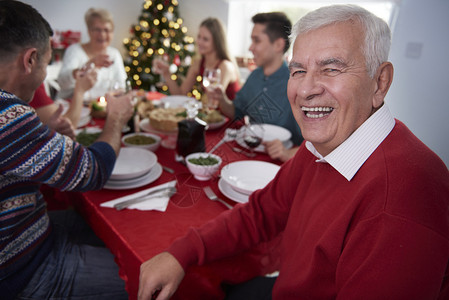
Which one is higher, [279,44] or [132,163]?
[279,44]

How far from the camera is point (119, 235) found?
0.93m

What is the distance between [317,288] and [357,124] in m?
0.46

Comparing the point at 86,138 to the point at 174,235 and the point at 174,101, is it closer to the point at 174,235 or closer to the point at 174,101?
the point at 174,235

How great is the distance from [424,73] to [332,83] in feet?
5.82

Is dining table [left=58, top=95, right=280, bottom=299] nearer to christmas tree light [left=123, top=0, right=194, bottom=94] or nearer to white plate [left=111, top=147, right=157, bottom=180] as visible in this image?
white plate [left=111, top=147, right=157, bottom=180]

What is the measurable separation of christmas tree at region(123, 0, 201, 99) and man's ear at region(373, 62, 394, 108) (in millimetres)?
4804

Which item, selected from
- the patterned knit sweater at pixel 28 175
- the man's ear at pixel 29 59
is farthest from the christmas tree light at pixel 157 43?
the patterned knit sweater at pixel 28 175

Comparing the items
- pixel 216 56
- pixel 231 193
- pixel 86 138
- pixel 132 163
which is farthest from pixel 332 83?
pixel 216 56

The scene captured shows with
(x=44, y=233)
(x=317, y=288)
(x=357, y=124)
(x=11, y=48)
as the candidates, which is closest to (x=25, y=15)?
(x=11, y=48)

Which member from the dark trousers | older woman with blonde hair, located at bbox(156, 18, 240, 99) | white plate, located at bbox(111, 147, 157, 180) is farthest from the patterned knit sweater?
older woman with blonde hair, located at bbox(156, 18, 240, 99)

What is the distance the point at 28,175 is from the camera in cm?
86

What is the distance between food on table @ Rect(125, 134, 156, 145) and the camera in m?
1.56

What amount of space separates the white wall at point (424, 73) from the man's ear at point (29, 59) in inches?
54.3

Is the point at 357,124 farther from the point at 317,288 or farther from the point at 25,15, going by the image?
the point at 25,15
